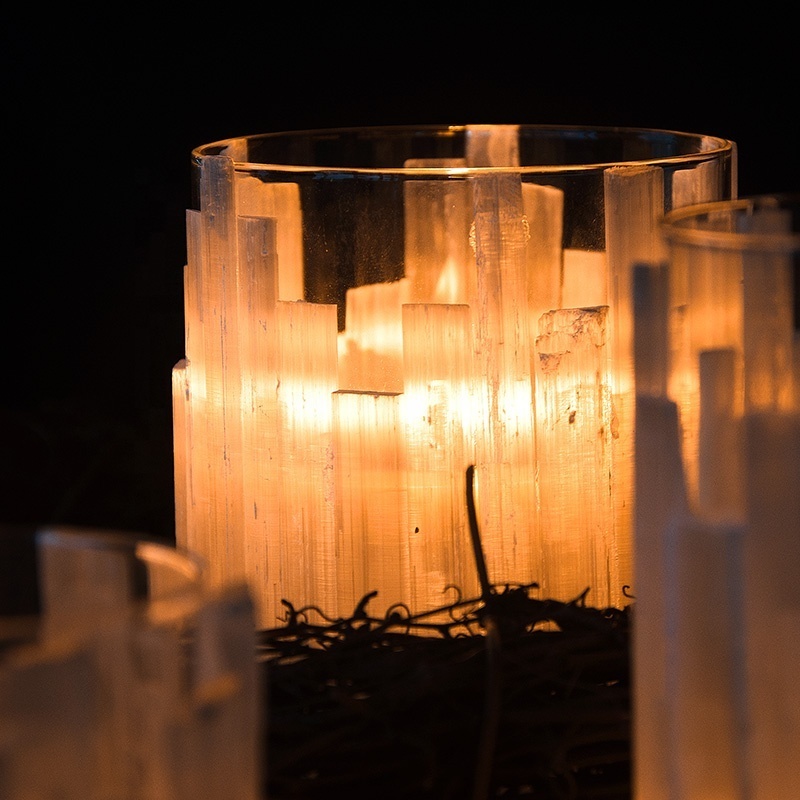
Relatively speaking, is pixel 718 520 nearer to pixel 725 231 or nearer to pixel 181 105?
pixel 725 231

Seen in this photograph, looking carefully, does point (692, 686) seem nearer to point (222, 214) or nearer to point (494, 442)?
point (494, 442)

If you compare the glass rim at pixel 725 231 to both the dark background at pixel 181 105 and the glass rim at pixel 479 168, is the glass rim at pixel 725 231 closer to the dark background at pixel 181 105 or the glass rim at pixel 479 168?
the glass rim at pixel 479 168

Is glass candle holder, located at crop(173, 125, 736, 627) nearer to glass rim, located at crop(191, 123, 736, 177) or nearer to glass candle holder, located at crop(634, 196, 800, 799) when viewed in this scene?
glass rim, located at crop(191, 123, 736, 177)

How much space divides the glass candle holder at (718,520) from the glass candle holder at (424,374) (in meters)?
0.28

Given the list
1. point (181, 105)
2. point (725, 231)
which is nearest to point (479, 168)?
point (725, 231)

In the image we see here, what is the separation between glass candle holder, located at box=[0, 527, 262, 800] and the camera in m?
0.51

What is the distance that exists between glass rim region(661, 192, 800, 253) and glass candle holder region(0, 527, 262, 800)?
26 cm

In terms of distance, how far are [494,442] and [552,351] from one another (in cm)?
7

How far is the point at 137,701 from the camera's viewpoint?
20.7 inches

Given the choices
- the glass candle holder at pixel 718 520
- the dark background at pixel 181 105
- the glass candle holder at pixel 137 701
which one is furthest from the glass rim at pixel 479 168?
the dark background at pixel 181 105

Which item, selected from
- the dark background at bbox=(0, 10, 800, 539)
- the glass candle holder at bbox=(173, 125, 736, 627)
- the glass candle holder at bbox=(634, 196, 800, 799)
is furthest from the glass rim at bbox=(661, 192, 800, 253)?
the dark background at bbox=(0, 10, 800, 539)

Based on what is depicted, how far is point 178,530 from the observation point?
1.10 m

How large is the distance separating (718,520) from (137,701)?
256 millimetres

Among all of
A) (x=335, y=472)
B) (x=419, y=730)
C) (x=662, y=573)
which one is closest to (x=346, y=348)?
(x=335, y=472)
